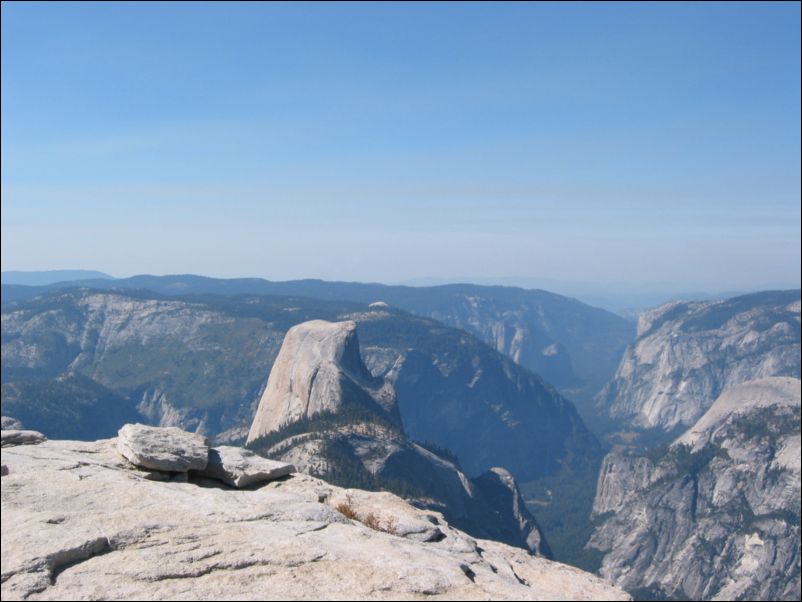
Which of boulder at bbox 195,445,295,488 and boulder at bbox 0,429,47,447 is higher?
boulder at bbox 0,429,47,447

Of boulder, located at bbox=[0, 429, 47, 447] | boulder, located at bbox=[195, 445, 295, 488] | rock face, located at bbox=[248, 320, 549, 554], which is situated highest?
boulder, located at bbox=[0, 429, 47, 447]

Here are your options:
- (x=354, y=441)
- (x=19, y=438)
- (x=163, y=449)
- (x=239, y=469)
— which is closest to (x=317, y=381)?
(x=354, y=441)

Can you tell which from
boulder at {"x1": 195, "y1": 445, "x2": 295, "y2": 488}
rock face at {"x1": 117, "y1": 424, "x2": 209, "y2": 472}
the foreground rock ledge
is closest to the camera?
the foreground rock ledge

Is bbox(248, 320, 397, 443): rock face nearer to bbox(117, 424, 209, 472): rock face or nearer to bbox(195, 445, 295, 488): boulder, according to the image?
bbox(195, 445, 295, 488): boulder

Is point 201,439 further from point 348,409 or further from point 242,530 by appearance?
point 348,409

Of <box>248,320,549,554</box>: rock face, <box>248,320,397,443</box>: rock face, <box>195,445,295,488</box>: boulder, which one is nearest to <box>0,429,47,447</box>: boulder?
<box>195,445,295,488</box>: boulder

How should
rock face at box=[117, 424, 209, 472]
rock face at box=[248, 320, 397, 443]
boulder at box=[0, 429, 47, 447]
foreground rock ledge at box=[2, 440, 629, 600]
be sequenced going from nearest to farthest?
foreground rock ledge at box=[2, 440, 629, 600] → rock face at box=[117, 424, 209, 472] → boulder at box=[0, 429, 47, 447] → rock face at box=[248, 320, 397, 443]
